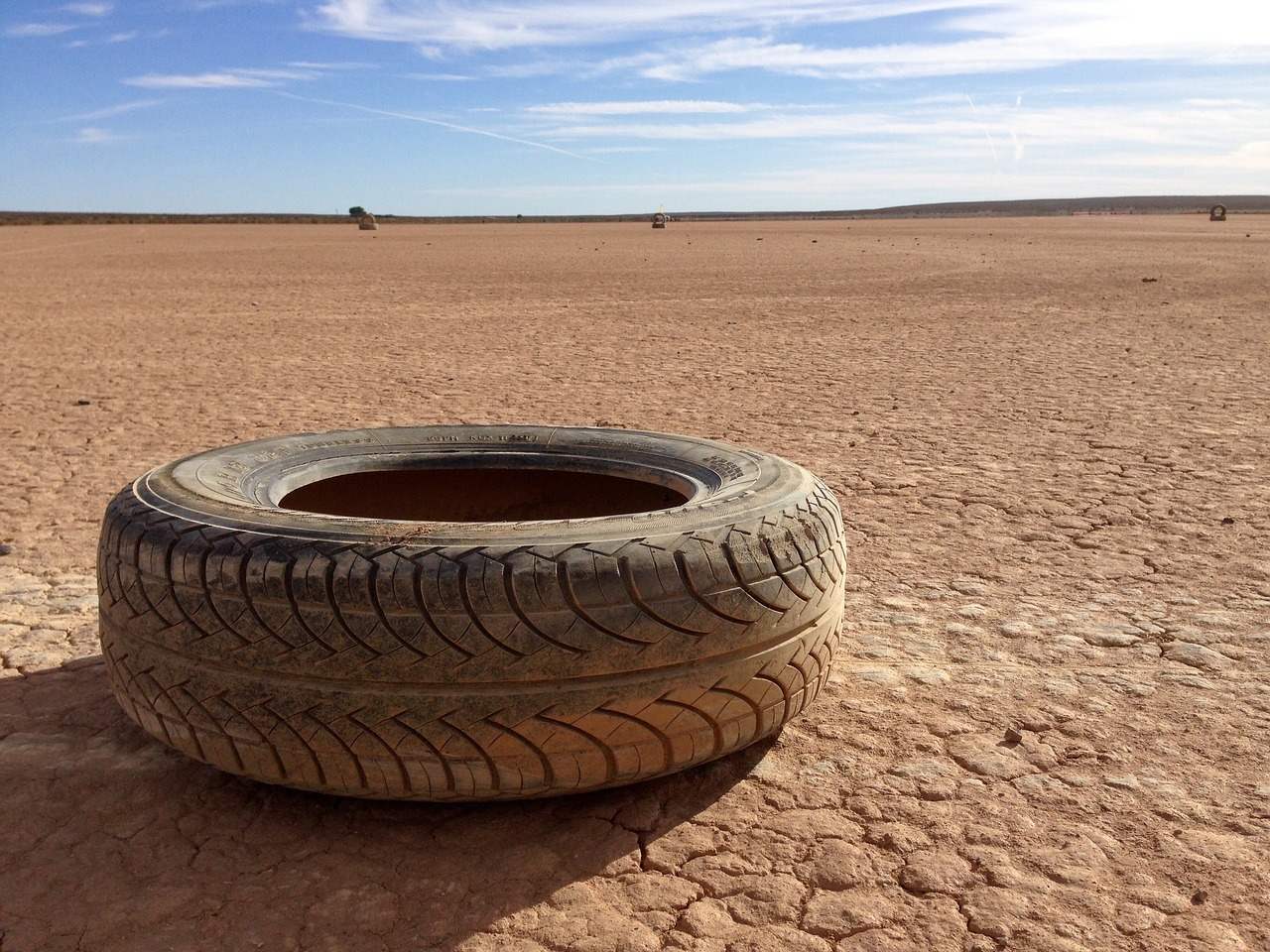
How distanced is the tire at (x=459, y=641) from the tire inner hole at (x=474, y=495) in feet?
3.37

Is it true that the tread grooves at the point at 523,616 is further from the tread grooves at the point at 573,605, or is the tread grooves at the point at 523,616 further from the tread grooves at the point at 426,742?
the tread grooves at the point at 426,742

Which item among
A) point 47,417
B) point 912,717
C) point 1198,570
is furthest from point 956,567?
point 47,417

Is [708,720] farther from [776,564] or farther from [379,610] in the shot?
[379,610]

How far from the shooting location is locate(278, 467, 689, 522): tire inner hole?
3.63m

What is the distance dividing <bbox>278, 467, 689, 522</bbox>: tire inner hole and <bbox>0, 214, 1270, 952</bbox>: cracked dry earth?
2.86ft

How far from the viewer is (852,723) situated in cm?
288

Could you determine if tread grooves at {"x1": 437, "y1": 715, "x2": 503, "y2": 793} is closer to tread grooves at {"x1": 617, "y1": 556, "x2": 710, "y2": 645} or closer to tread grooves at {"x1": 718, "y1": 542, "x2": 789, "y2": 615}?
tread grooves at {"x1": 617, "y1": 556, "x2": 710, "y2": 645}

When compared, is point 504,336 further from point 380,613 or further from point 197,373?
point 380,613

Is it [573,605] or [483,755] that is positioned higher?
[573,605]

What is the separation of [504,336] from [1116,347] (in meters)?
5.77

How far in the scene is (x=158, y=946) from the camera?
1983 millimetres

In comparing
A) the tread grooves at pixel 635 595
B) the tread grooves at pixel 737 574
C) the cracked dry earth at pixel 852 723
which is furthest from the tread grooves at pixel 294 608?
the tread grooves at pixel 737 574

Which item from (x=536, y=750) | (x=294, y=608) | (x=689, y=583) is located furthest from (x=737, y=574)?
(x=294, y=608)

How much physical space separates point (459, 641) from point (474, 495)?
5.26ft
